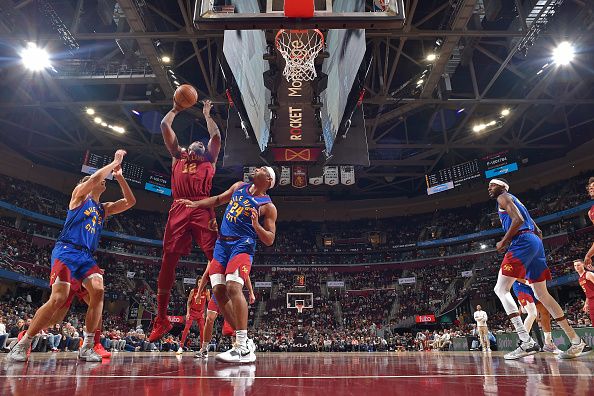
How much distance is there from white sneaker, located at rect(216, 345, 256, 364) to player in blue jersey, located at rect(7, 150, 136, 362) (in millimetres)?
1468

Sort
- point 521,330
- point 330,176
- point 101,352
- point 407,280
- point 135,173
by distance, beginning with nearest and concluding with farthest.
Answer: point 101,352, point 521,330, point 330,176, point 135,173, point 407,280

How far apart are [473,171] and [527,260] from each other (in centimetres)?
1824

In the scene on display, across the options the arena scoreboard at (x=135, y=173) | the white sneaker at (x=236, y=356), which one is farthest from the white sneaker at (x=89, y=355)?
the arena scoreboard at (x=135, y=173)

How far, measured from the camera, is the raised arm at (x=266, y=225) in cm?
377

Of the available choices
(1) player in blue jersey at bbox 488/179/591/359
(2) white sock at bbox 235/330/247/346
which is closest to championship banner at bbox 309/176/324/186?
(1) player in blue jersey at bbox 488/179/591/359

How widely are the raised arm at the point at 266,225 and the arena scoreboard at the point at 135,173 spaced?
19.6m

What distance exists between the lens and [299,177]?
1545 centimetres

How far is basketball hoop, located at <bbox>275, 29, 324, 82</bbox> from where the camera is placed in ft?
30.7

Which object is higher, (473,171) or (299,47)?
(473,171)

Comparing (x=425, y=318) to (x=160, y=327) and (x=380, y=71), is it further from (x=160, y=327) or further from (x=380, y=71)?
(x=160, y=327)

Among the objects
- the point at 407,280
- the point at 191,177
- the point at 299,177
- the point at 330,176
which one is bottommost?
the point at 191,177

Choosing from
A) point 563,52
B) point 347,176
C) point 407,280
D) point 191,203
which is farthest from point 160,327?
point 407,280

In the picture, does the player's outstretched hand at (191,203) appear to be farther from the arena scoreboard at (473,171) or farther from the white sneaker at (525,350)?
the arena scoreboard at (473,171)

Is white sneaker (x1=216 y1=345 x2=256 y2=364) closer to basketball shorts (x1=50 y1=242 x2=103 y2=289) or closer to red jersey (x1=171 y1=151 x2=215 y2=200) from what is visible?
red jersey (x1=171 y1=151 x2=215 y2=200)
